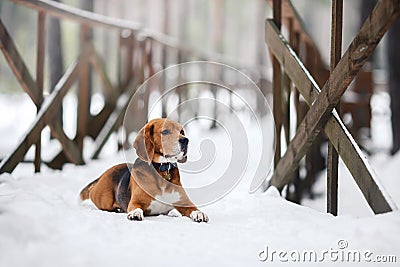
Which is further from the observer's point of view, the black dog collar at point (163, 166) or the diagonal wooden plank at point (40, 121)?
the diagonal wooden plank at point (40, 121)

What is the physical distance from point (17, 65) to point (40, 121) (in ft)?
1.42

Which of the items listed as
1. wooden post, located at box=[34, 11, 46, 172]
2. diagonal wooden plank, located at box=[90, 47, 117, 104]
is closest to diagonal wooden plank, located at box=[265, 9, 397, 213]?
wooden post, located at box=[34, 11, 46, 172]

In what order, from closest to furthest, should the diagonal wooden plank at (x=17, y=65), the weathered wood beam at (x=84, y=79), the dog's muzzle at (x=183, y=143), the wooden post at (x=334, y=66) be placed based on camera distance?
the dog's muzzle at (x=183, y=143), the wooden post at (x=334, y=66), the diagonal wooden plank at (x=17, y=65), the weathered wood beam at (x=84, y=79)

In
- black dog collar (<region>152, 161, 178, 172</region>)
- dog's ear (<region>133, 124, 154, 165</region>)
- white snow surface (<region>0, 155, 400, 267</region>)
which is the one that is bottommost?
white snow surface (<region>0, 155, 400, 267</region>)

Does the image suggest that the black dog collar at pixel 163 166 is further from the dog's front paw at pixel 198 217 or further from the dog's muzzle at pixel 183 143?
the dog's front paw at pixel 198 217

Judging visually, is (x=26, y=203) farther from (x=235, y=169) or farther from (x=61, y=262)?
(x=235, y=169)

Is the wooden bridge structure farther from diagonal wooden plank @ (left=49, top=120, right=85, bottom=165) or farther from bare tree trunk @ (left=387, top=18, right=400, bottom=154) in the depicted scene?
bare tree trunk @ (left=387, top=18, right=400, bottom=154)

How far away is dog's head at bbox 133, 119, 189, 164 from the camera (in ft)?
8.50

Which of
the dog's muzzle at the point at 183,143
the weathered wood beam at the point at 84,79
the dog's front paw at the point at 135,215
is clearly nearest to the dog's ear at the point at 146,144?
the dog's muzzle at the point at 183,143

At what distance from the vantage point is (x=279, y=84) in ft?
11.8

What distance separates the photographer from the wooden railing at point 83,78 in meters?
3.70

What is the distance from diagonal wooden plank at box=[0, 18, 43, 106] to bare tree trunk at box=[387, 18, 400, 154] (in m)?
4.62

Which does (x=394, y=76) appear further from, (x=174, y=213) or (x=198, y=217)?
(x=198, y=217)

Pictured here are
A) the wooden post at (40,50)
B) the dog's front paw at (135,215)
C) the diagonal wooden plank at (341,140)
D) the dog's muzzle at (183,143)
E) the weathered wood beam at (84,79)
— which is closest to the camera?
the diagonal wooden plank at (341,140)
